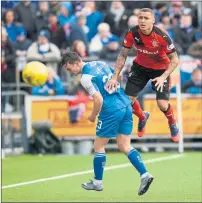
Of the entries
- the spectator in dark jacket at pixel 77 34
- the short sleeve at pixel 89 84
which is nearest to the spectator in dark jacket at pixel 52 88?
the spectator in dark jacket at pixel 77 34

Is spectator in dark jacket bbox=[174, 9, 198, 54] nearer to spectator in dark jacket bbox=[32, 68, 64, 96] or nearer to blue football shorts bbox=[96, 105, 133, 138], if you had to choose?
spectator in dark jacket bbox=[32, 68, 64, 96]

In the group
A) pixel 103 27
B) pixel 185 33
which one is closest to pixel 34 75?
pixel 103 27

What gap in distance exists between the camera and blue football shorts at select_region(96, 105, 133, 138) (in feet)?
41.6

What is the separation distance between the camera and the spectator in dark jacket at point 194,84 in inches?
822

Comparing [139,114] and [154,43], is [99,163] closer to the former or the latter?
[139,114]

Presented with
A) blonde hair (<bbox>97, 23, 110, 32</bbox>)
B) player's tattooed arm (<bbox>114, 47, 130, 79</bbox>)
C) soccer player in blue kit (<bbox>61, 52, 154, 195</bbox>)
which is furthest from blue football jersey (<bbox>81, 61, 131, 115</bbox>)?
blonde hair (<bbox>97, 23, 110, 32</bbox>)

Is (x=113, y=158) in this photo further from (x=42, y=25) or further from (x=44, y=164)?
(x=42, y=25)

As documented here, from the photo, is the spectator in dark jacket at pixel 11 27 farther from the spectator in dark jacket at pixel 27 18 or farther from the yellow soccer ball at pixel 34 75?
the yellow soccer ball at pixel 34 75

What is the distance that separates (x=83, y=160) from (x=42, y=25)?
5.27 meters

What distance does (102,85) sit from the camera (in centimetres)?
1248

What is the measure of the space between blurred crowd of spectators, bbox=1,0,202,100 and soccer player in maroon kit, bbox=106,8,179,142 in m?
7.23

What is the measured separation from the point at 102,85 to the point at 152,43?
957mm

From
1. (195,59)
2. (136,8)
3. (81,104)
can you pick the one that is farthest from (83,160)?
(136,8)

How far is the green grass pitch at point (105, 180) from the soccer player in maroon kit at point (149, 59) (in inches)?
51.6
